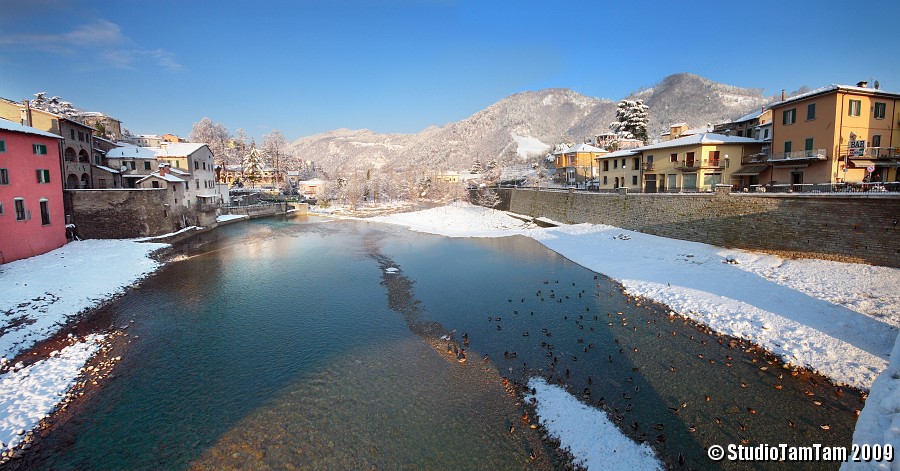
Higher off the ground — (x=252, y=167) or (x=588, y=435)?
(x=252, y=167)

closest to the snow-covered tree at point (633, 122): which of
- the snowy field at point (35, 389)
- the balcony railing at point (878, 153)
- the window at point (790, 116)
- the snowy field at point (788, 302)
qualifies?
the window at point (790, 116)

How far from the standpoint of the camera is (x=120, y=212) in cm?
3183

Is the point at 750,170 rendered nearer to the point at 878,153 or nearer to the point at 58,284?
the point at 878,153

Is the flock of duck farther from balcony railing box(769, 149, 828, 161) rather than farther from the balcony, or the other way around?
the balcony

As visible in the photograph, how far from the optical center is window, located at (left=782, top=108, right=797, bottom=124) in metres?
26.5

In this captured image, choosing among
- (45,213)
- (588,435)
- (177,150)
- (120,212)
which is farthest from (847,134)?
(177,150)

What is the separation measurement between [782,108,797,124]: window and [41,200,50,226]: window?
49.4 meters

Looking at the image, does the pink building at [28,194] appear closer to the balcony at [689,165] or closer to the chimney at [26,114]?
the chimney at [26,114]

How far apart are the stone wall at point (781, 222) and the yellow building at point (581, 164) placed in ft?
80.7

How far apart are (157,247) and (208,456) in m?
28.3

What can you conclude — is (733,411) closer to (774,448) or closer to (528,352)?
(774,448)

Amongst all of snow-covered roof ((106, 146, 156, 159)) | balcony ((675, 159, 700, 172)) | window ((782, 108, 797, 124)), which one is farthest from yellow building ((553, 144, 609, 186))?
snow-covered roof ((106, 146, 156, 159))

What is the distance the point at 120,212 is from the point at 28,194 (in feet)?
25.9

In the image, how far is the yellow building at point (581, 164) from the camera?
57094 millimetres
